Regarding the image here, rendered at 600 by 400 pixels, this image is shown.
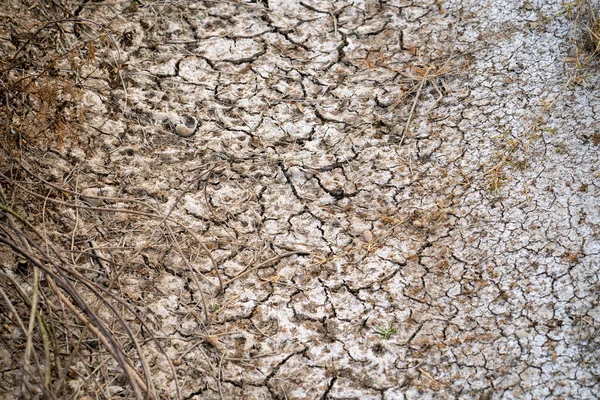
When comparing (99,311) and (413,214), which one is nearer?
(99,311)

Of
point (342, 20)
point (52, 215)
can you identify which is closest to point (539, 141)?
point (342, 20)

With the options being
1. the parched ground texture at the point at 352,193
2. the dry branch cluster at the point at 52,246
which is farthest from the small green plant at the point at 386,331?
the dry branch cluster at the point at 52,246

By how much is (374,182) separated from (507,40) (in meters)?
1.25

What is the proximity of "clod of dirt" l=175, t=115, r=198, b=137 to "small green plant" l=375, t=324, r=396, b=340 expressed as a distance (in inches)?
59.9

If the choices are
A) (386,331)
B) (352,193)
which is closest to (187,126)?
(352,193)

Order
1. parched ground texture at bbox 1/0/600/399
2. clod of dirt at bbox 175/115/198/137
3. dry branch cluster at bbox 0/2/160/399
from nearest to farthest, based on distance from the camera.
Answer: dry branch cluster at bbox 0/2/160/399 → parched ground texture at bbox 1/0/600/399 → clod of dirt at bbox 175/115/198/137

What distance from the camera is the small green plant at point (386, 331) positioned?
2.47 meters

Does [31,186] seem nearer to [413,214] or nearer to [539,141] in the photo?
[413,214]

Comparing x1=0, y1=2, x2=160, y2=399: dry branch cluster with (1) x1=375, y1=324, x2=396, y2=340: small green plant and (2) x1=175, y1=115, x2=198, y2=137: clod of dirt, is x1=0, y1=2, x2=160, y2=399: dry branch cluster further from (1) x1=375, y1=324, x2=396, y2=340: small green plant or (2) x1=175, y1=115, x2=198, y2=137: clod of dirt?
(1) x1=375, y1=324, x2=396, y2=340: small green plant

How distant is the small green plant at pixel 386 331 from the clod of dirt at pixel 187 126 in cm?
152

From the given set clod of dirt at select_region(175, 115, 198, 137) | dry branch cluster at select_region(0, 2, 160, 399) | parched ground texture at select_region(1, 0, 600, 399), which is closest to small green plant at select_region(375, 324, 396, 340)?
parched ground texture at select_region(1, 0, 600, 399)

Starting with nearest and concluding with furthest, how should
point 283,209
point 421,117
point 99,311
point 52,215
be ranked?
point 99,311 → point 52,215 → point 283,209 → point 421,117

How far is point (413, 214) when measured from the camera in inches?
111

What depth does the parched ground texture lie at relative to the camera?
2385mm
